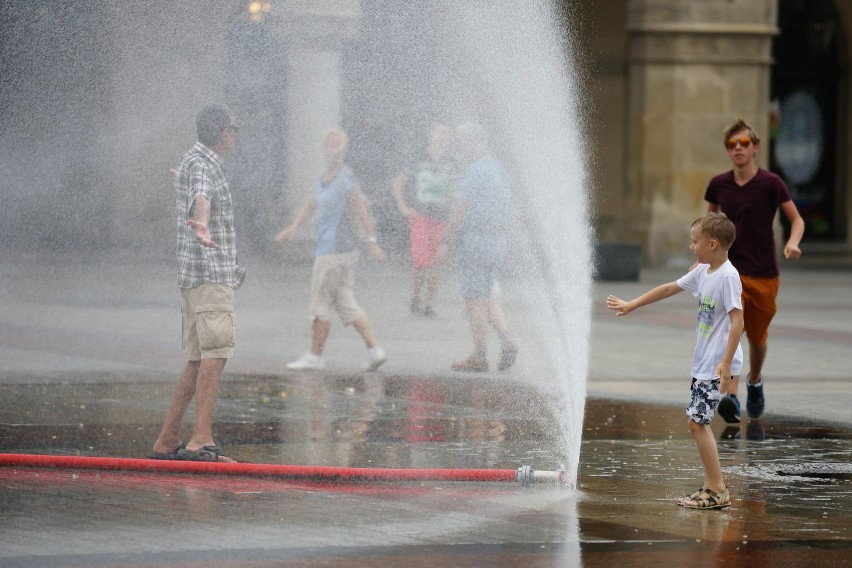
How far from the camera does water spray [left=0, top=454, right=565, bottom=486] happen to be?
23.6 feet

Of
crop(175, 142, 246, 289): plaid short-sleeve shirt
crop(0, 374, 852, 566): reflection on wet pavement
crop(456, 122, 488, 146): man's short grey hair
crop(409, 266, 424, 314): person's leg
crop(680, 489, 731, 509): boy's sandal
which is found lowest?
crop(0, 374, 852, 566): reflection on wet pavement

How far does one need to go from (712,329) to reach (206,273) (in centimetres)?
246

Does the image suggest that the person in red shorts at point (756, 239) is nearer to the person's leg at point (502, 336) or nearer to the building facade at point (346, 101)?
the person's leg at point (502, 336)

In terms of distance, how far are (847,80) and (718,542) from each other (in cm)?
2572

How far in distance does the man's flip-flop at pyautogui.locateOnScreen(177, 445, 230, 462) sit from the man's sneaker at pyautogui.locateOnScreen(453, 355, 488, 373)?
398cm

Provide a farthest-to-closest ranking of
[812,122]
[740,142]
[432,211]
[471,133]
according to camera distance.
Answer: [812,122], [432,211], [471,133], [740,142]

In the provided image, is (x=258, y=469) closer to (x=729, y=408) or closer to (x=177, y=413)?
(x=177, y=413)

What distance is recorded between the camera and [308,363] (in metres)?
11.6

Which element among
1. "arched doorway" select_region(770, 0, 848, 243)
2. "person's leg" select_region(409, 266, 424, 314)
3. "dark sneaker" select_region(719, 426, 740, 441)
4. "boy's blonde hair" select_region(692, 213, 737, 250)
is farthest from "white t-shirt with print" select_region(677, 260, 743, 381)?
"arched doorway" select_region(770, 0, 848, 243)

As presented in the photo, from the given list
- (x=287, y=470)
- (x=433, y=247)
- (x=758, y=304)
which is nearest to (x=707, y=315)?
(x=287, y=470)

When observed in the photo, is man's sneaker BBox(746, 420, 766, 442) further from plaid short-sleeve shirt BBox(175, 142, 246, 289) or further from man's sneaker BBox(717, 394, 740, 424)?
plaid short-sleeve shirt BBox(175, 142, 246, 289)

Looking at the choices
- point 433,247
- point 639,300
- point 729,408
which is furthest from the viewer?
point 433,247

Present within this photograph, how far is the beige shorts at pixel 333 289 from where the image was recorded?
38.0 feet

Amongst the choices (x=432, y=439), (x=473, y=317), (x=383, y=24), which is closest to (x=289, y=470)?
(x=432, y=439)
